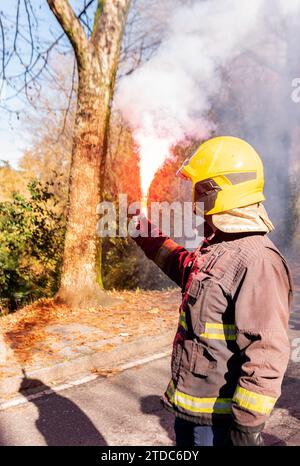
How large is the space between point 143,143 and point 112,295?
4.82 metres

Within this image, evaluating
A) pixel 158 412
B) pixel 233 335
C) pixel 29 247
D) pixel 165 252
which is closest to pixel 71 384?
pixel 158 412

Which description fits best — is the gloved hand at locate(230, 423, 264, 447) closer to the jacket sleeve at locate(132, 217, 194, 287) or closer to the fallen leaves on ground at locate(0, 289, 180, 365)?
the jacket sleeve at locate(132, 217, 194, 287)

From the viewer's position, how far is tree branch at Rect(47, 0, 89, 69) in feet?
23.7

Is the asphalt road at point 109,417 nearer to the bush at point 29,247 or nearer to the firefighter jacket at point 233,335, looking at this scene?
the firefighter jacket at point 233,335

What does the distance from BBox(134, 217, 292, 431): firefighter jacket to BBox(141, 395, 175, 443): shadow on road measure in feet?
5.71

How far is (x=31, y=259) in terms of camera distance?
32.5 ft

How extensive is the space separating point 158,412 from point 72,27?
577 cm

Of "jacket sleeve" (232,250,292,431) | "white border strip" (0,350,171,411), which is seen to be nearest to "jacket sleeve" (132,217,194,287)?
"jacket sleeve" (232,250,292,431)

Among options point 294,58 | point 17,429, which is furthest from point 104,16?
point 294,58

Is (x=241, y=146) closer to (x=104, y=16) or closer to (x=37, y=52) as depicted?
(x=104, y=16)

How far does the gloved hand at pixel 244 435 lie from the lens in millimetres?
1990

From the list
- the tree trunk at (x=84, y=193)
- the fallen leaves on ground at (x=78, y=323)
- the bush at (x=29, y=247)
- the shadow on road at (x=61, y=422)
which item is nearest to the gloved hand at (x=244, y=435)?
the shadow on road at (x=61, y=422)

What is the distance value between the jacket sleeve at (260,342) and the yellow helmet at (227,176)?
0.34 meters
